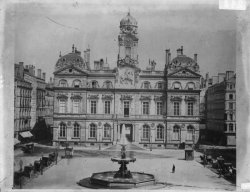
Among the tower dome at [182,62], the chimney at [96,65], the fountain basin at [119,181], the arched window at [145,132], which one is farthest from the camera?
the arched window at [145,132]

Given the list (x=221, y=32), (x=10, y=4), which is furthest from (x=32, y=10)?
(x=221, y=32)

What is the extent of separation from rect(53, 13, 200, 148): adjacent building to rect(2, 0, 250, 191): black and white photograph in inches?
0.9

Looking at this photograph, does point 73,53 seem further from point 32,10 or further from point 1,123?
point 1,123

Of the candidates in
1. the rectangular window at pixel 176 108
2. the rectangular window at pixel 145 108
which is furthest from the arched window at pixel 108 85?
the rectangular window at pixel 176 108

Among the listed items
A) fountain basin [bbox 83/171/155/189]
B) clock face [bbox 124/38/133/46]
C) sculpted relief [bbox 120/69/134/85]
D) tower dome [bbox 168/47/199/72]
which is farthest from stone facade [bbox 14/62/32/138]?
tower dome [bbox 168/47/199/72]

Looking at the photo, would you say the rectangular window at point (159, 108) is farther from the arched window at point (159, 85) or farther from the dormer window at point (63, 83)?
the dormer window at point (63, 83)

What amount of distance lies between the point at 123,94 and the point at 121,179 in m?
2.03

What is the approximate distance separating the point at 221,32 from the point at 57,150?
4.67 m

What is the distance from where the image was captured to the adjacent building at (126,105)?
1129 cm

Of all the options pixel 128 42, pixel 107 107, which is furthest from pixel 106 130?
pixel 128 42

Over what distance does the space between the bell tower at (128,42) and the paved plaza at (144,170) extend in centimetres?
208

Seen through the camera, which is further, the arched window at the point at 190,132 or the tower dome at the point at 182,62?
the arched window at the point at 190,132

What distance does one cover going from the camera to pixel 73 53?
10.9 m

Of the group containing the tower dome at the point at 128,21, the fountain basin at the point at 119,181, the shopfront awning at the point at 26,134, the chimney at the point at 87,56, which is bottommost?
the fountain basin at the point at 119,181
